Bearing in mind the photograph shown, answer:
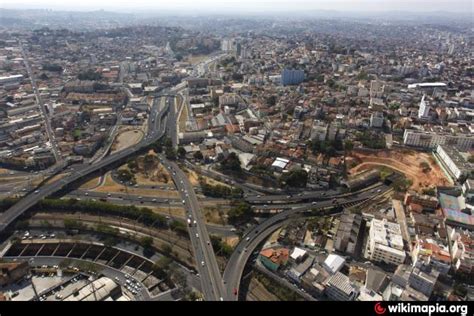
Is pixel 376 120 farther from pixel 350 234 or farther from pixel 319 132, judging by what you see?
pixel 350 234

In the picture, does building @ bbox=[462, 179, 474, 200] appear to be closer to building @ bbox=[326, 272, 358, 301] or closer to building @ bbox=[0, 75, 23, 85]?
building @ bbox=[326, 272, 358, 301]

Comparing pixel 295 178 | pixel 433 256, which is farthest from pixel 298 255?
pixel 295 178

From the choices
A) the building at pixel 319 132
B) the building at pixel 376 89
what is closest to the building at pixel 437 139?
the building at pixel 319 132

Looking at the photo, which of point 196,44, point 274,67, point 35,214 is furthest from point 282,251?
point 196,44

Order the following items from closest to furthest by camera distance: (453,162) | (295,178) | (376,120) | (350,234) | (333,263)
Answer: (333,263) < (350,234) < (295,178) < (453,162) < (376,120)
